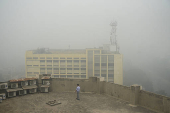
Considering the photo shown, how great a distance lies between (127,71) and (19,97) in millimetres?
87071

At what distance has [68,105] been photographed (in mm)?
8922

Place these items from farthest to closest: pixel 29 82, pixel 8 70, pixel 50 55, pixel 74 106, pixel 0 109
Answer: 1. pixel 8 70
2. pixel 50 55
3. pixel 29 82
4. pixel 74 106
5. pixel 0 109

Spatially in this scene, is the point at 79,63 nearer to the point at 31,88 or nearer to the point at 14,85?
the point at 31,88

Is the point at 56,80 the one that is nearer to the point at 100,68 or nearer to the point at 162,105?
the point at 162,105

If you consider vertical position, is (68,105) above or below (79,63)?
below

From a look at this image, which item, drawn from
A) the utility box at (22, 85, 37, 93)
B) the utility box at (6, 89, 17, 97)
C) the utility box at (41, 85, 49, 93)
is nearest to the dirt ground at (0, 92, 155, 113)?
the utility box at (6, 89, 17, 97)

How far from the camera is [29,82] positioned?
38.7ft

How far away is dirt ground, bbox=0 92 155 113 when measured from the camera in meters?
8.11

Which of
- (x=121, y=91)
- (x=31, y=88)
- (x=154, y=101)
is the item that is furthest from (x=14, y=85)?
(x=154, y=101)

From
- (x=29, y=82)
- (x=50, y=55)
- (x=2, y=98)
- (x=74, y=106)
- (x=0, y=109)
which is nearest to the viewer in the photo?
(x=0, y=109)

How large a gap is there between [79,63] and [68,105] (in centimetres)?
4662

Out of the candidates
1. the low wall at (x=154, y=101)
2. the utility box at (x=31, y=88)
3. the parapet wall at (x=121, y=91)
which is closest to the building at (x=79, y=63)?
the parapet wall at (x=121, y=91)

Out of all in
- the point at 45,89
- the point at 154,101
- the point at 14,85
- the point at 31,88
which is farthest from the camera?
the point at 45,89

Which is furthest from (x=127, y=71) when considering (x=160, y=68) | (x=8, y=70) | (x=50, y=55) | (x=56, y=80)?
(x=56, y=80)
